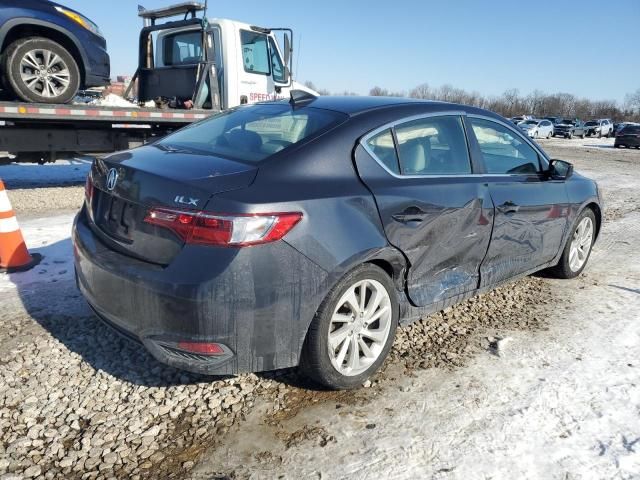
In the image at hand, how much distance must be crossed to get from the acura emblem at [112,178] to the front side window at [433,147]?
5.17ft

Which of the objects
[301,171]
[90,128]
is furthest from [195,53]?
[301,171]

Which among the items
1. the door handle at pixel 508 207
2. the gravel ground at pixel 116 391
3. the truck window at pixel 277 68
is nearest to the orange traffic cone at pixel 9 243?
the gravel ground at pixel 116 391

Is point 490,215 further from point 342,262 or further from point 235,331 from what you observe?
point 235,331

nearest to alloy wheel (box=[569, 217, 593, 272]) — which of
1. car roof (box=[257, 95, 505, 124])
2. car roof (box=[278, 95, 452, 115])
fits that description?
car roof (box=[257, 95, 505, 124])

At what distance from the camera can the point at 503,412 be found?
2643 millimetres

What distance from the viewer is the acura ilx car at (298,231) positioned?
88.4 inches

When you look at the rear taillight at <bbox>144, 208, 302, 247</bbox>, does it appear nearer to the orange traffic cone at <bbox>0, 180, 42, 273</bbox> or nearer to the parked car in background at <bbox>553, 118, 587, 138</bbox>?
the orange traffic cone at <bbox>0, 180, 42, 273</bbox>

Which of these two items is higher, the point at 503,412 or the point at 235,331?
the point at 235,331

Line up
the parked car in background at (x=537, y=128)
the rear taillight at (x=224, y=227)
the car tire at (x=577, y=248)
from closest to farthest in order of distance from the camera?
the rear taillight at (x=224, y=227) < the car tire at (x=577, y=248) < the parked car in background at (x=537, y=128)

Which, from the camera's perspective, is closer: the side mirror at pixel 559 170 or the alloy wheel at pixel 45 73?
the side mirror at pixel 559 170

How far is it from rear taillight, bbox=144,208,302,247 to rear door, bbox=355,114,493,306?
68 centimetres

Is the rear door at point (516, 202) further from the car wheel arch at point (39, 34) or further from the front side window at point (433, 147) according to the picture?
the car wheel arch at point (39, 34)

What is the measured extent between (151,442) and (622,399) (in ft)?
8.17

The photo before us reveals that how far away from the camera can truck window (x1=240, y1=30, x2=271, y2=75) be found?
854 centimetres
